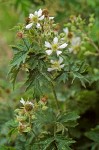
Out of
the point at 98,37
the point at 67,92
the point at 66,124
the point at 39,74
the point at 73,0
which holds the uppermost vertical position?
the point at 73,0

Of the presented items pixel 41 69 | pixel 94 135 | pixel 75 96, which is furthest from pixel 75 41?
pixel 41 69

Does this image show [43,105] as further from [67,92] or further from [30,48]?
[67,92]

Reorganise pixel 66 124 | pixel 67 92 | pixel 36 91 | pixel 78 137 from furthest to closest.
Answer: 1. pixel 67 92
2. pixel 78 137
3. pixel 66 124
4. pixel 36 91

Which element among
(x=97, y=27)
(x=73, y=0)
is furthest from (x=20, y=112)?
(x=73, y=0)

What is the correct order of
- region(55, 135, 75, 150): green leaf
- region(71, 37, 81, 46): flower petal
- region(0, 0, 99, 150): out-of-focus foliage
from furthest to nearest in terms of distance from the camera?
region(71, 37, 81, 46): flower petal → region(0, 0, 99, 150): out-of-focus foliage → region(55, 135, 75, 150): green leaf

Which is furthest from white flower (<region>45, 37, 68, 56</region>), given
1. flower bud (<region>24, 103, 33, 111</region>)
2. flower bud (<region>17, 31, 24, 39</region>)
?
flower bud (<region>24, 103, 33, 111</region>)

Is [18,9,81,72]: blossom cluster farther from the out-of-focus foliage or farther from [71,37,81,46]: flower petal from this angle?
[71,37,81,46]: flower petal

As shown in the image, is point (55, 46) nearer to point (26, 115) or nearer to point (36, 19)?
point (36, 19)

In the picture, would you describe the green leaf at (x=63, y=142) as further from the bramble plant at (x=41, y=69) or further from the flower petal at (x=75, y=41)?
the flower petal at (x=75, y=41)

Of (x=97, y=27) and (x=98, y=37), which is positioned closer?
(x=98, y=37)
